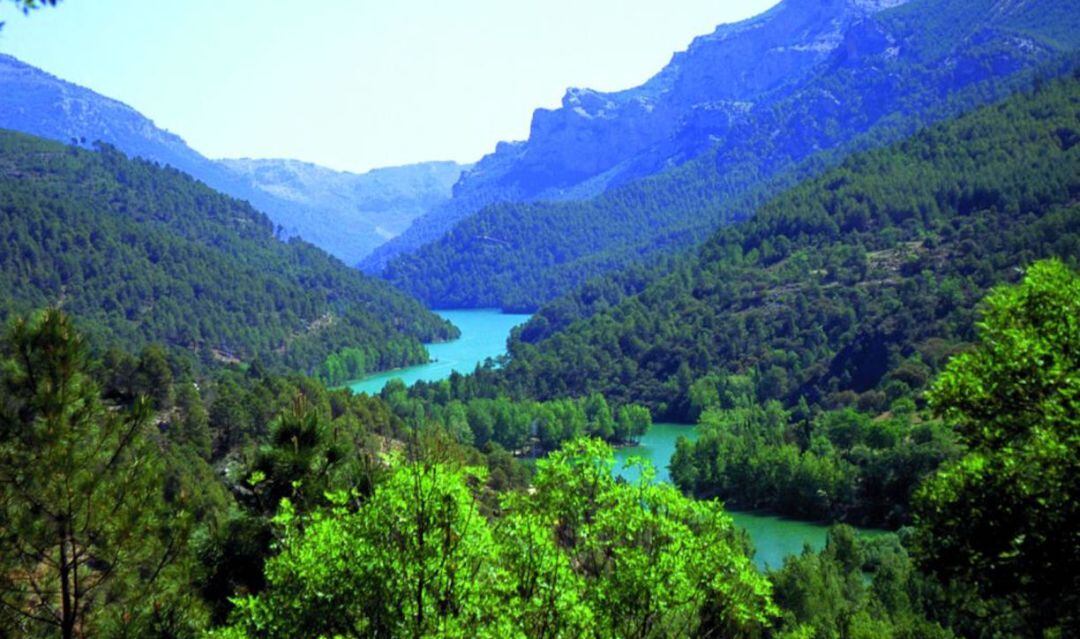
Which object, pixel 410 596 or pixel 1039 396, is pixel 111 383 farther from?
pixel 1039 396

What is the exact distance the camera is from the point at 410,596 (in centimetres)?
896

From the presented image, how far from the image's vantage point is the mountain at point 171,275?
422 feet

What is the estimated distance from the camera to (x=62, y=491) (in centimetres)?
986

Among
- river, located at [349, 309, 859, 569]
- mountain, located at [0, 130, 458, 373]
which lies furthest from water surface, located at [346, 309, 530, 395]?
mountain, located at [0, 130, 458, 373]

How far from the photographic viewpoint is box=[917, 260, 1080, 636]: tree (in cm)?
905

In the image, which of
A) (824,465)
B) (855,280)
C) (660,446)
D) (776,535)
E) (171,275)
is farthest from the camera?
(171,275)

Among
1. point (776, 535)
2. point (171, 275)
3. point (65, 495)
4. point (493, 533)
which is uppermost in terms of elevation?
point (65, 495)

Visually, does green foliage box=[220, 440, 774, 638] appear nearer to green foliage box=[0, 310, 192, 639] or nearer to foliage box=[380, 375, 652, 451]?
green foliage box=[0, 310, 192, 639]

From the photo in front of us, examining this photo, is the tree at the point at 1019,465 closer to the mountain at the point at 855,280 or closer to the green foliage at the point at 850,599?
the green foliage at the point at 850,599

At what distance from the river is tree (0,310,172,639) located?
6493 millimetres

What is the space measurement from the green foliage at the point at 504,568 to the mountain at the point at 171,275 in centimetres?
10709

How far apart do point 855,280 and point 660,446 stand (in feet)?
127

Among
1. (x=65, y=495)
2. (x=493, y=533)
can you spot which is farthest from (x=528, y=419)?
(x=65, y=495)

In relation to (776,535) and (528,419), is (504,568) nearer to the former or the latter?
(776,535)
